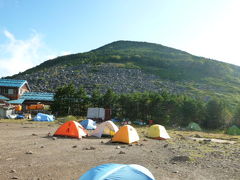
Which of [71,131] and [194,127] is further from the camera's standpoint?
[194,127]

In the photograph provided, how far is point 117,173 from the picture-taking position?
482 centimetres

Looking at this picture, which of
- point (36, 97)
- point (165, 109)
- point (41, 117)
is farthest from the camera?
point (36, 97)

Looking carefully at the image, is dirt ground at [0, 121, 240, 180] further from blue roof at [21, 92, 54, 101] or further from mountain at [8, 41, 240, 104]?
mountain at [8, 41, 240, 104]

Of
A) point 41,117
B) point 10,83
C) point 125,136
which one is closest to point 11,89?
point 10,83

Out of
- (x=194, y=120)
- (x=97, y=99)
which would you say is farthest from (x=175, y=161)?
(x=97, y=99)

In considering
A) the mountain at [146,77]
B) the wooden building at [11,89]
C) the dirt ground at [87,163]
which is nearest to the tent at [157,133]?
the dirt ground at [87,163]

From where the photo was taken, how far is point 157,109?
3588 centimetres

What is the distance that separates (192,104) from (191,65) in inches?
3959

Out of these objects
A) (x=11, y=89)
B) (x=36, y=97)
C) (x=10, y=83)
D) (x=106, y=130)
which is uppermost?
(x=10, y=83)

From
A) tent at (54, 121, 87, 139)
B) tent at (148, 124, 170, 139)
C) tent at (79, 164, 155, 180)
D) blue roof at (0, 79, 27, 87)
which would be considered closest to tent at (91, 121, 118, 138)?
tent at (54, 121, 87, 139)

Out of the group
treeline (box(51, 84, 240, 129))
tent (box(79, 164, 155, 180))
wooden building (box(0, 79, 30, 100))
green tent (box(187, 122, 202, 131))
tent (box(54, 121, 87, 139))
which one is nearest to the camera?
tent (box(79, 164, 155, 180))

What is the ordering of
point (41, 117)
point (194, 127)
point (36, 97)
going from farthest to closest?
point (36, 97) < point (194, 127) < point (41, 117)

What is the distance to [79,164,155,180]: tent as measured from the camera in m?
4.68

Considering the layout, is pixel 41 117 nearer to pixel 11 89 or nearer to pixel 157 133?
pixel 157 133
